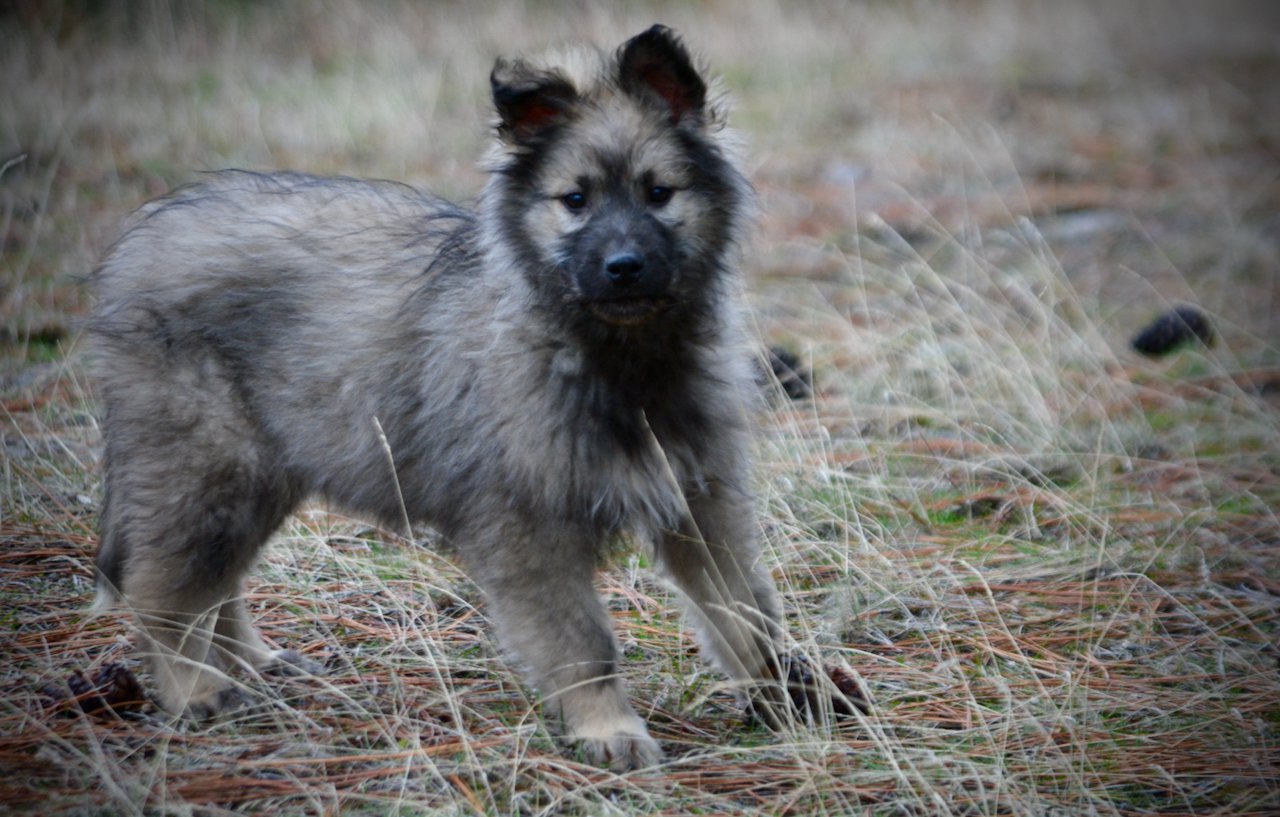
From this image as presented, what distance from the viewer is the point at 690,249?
10.4 feet

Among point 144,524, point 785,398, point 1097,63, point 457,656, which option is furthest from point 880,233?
point 1097,63

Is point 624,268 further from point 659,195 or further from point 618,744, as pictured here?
point 618,744

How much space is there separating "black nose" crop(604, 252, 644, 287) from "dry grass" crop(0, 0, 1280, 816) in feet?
2.99

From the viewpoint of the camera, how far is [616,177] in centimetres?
312

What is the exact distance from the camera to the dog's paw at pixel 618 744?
2.91 meters

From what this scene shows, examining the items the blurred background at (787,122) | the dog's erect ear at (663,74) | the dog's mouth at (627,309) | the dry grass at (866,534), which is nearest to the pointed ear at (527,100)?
the dog's erect ear at (663,74)

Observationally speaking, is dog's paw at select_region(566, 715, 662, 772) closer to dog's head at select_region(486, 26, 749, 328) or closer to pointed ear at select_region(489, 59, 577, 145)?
dog's head at select_region(486, 26, 749, 328)

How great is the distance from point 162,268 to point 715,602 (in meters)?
1.81

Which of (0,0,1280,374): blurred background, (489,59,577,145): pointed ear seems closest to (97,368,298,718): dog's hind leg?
(489,59,577,145): pointed ear

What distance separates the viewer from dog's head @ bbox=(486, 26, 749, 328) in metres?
3.05

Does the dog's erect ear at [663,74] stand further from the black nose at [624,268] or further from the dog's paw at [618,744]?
the dog's paw at [618,744]

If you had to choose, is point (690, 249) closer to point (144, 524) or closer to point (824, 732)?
point (824, 732)

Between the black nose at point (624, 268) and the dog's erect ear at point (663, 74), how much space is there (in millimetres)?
501

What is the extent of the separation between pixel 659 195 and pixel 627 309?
34cm
